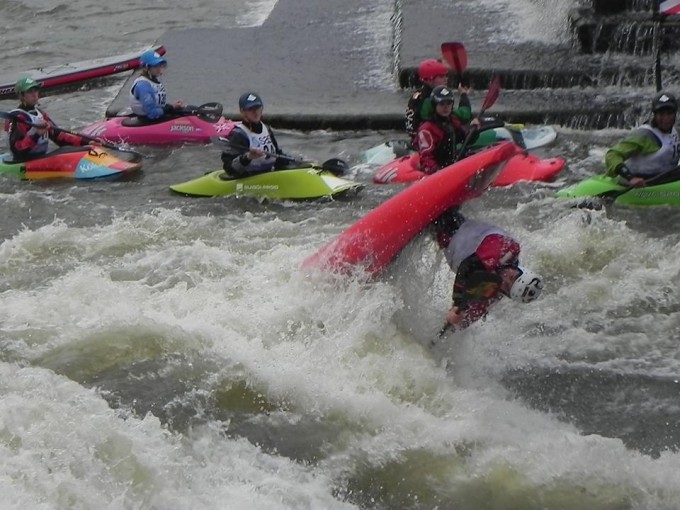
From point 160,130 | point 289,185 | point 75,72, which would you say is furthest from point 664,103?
point 75,72

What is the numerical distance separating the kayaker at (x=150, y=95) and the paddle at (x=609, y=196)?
4907 millimetres


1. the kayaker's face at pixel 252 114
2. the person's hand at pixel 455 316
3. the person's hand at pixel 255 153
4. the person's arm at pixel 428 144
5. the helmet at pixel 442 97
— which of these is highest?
the helmet at pixel 442 97

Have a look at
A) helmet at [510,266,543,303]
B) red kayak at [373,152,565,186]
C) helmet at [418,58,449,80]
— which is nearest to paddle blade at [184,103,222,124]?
red kayak at [373,152,565,186]

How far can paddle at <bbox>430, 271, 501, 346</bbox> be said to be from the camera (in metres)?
5.30

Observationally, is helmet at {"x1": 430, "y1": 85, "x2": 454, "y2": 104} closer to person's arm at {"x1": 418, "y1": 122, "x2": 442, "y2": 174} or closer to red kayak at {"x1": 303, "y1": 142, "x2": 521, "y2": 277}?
person's arm at {"x1": 418, "y1": 122, "x2": 442, "y2": 174}

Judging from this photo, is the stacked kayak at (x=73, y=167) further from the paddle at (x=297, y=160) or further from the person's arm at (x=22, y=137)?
the paddle at (x=297, y=160)

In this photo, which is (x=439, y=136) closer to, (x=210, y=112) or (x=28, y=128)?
(x=210, y=112)

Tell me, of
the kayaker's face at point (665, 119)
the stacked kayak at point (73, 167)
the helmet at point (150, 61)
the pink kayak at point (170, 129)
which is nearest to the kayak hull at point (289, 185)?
the stacked kayak at point (73, 167)

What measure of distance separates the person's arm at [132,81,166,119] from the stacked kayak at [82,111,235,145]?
0.10 metres

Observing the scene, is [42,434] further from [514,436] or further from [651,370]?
[651,370]

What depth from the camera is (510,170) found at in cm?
928

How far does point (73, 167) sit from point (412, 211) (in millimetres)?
5635

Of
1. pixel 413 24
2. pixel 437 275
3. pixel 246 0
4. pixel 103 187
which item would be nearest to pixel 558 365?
pixel 437 275

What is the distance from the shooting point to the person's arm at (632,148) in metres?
8.12
